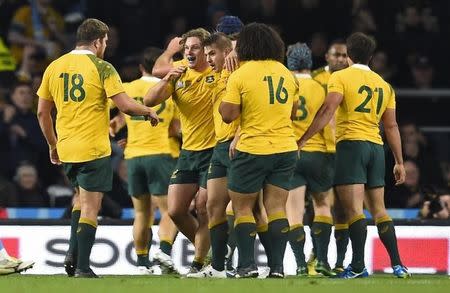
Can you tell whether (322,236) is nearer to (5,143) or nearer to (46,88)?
(46,88)

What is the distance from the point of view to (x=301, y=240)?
15117mm

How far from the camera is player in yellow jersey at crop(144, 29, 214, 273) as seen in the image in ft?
45.3

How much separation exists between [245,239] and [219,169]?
0.70m

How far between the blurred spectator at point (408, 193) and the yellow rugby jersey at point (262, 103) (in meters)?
6.11

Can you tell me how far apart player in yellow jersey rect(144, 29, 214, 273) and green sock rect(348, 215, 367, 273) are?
4.27 feet

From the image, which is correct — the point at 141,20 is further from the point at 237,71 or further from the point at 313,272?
the point at 237,71

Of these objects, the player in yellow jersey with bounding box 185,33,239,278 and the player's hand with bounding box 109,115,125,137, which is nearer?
the player in yellow jersey with bounding box 185,33,239,278

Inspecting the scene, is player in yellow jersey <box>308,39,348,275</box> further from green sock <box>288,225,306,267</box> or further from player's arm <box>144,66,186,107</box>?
player's arm <box>144,66,186,107</box>

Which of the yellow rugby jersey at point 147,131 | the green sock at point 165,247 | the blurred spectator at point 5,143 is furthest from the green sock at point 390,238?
the blurred spectator at point 5,143

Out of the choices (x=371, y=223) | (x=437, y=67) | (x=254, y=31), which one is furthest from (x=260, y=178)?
(x=437, y=67)

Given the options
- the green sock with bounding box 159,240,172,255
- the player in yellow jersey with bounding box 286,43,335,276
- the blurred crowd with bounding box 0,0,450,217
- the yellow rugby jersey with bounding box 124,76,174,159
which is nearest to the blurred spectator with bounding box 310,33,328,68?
the blurred crowd with bounding box 0,0,450,217

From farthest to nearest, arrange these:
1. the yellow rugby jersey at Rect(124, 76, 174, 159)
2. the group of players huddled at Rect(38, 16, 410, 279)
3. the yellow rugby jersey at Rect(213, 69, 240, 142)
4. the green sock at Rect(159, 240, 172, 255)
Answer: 1. the yellow rugby jersey at Rect(124, 76, 174, 159)
2. the green sock at Rect(159, 240, 172, 255)
3. the yellow rugby jersey at Rect(213, 69, 240, 142)
4. the group of players huddled at Rect(38, 16, 410, 279)

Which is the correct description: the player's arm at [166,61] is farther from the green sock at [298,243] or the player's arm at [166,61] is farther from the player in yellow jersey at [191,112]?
the green sock at [298,243]

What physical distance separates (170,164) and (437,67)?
6396mm
